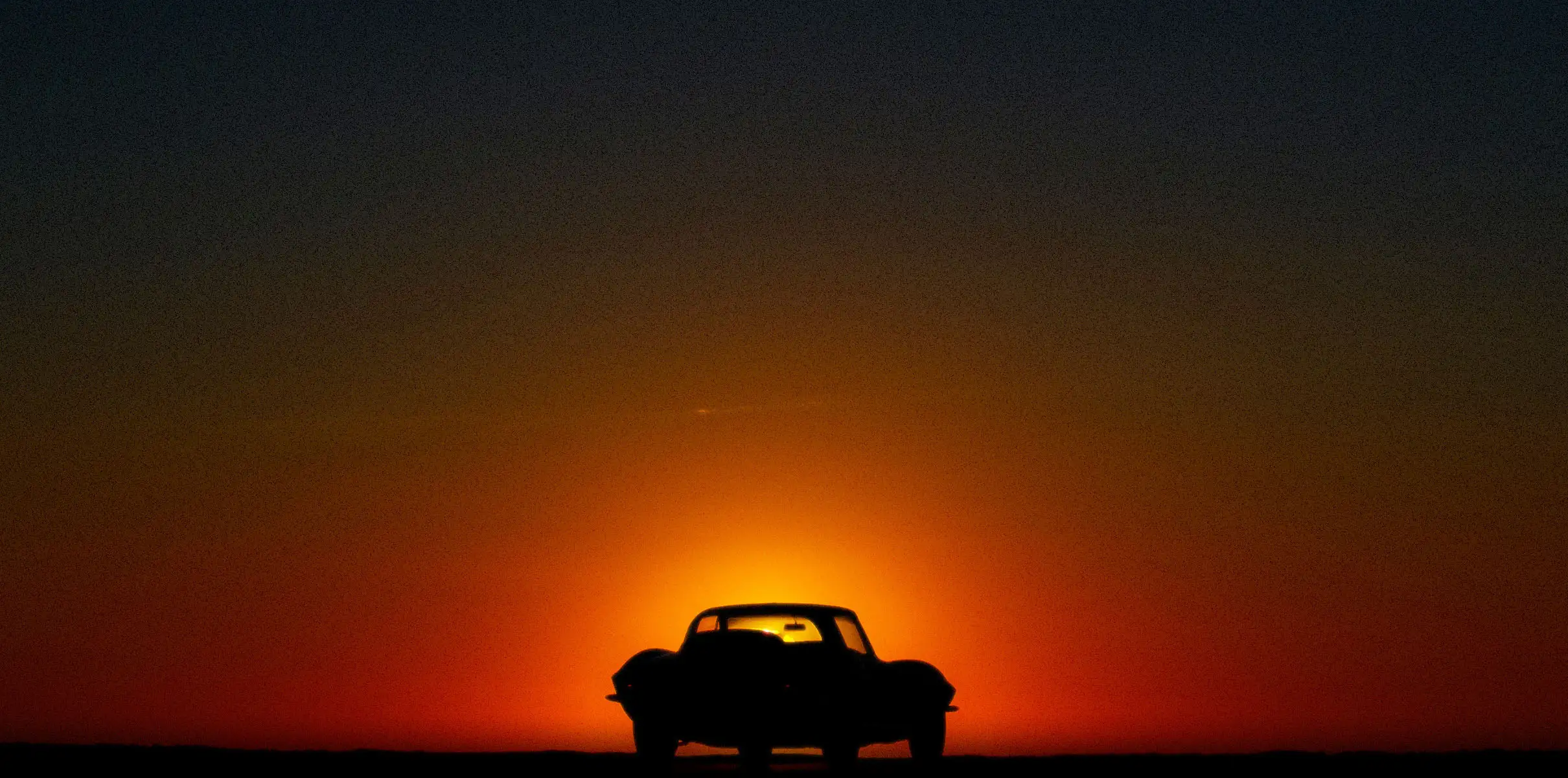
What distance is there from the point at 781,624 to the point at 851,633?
34.8 inches

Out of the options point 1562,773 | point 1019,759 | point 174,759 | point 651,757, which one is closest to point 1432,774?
point 1562,773

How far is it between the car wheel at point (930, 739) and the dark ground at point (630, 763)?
24 centimetres

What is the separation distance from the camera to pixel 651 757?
56.5 feet

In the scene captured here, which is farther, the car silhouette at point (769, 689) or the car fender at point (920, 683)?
the car fender at point (920, 683)

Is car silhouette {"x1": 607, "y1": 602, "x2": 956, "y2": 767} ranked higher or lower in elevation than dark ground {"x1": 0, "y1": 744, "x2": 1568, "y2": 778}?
higher

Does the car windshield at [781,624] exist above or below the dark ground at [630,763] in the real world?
above

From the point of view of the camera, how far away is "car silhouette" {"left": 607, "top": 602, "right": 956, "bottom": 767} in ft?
52.4

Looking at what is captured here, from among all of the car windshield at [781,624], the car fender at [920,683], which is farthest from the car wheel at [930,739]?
the car windshield at [781,624]

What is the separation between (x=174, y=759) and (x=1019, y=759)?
33.0 ft

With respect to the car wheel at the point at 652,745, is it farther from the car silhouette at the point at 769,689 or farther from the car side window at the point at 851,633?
the car side window at the point at 851,633

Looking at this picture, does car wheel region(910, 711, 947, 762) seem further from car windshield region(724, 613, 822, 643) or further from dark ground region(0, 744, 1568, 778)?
car windshield region(724, 613, 822, 643)

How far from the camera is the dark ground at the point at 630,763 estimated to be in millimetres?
16594

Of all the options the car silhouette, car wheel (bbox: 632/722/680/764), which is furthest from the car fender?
car wheel (bbox: 632/722/680/764)

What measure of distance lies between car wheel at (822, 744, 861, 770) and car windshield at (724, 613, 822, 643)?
1.20m
